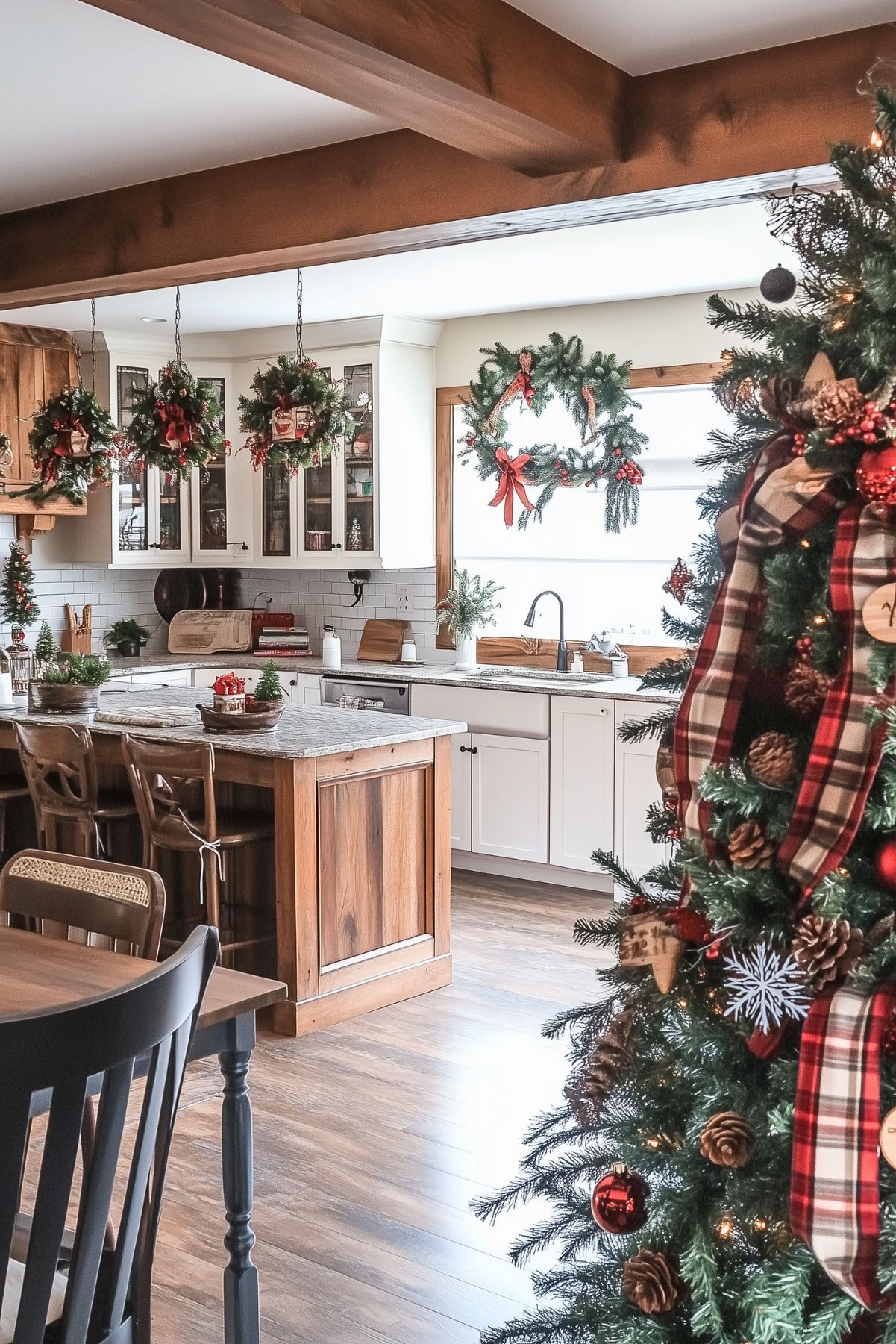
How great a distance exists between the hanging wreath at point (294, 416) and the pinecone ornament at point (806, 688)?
375 cm

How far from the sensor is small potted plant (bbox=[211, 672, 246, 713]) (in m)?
4.63

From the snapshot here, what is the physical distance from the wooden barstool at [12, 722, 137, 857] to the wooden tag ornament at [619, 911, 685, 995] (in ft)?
10.4

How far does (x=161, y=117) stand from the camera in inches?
146

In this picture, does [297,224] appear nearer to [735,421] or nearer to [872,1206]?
[735,421]

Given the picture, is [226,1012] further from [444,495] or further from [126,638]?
[126,638]

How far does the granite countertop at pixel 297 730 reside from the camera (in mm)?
4363

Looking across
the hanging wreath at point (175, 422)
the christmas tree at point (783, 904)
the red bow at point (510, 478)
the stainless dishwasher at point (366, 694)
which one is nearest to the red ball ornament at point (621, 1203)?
the christmas tree at point (783, 904)

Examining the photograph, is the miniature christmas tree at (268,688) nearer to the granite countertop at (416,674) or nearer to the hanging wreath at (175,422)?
the hanging wreath at (175,422)

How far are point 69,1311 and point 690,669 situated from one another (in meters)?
1.09

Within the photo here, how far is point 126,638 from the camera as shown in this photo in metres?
7.51

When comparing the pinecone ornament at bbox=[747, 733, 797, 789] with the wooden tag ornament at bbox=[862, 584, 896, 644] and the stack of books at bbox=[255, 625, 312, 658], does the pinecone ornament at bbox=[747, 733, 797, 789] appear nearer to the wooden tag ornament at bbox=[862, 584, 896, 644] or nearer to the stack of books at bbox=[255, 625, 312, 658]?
the wooden tag ornament at bbox=[862, 584, 896, 644]

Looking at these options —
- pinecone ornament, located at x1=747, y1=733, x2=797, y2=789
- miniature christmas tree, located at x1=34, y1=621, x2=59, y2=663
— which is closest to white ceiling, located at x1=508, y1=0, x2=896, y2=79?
pinecone ornament, located at x1=747, y1=733, x2=797, y2=789

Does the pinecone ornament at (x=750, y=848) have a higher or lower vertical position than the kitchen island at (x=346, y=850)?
higher

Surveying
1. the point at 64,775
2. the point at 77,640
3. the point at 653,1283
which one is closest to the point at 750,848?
the point at 653,1283
